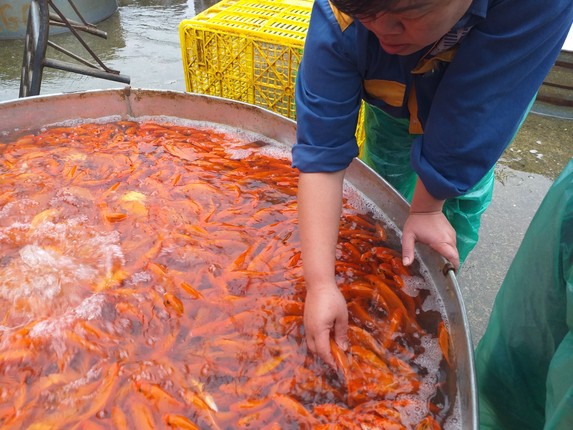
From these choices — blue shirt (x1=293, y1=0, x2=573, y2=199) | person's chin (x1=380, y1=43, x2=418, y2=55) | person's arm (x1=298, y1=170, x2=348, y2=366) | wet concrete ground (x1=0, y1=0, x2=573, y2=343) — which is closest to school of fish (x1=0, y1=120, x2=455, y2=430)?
person's arm (x1=298, y1=170, x2=348, y2=366)

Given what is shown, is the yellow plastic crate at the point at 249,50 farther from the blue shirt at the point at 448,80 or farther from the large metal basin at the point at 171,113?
the blue shirt at the point at 448,80

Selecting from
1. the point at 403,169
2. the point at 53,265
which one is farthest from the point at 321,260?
the point at 403,169

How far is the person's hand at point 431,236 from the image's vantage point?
5.51ft

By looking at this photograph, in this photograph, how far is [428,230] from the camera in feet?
5.65

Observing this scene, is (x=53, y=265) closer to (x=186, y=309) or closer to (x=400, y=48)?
(x=186, y=309)

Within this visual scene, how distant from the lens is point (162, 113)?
2.69 m

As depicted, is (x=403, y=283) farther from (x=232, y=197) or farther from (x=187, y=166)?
(x=187, y=166)

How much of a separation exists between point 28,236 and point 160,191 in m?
0.57

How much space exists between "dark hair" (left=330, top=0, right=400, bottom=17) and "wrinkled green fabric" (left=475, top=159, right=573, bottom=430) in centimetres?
69

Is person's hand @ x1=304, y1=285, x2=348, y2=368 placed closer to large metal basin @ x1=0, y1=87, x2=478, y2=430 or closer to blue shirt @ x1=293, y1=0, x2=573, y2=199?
blue shirt @ x1=293, y1=0, x2=573, y2=199

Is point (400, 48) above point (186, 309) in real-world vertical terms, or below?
above

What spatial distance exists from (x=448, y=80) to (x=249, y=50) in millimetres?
1838

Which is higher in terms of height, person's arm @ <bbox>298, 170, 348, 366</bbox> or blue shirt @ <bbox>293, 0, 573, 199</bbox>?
blue shirt @ <bbox>293, 0, 573, 199</bbox>

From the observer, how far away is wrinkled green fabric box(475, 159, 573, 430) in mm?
1102
